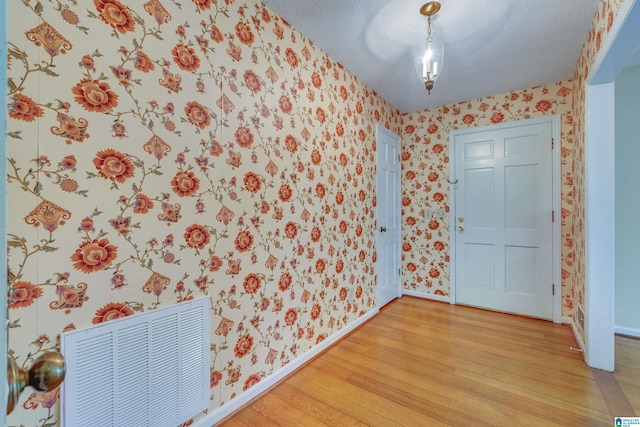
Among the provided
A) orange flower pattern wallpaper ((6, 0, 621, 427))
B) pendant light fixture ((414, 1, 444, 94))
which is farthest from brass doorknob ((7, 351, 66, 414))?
pendant light fixture ((414, 1, 444, 94))

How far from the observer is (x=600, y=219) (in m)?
1.81

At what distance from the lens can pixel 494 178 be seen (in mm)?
2902

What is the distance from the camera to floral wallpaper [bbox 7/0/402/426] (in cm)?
89

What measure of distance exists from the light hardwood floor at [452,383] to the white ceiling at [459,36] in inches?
90.6

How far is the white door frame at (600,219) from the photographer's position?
179cm

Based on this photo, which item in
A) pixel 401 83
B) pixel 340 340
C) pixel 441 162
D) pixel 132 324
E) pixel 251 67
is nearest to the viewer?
pixel 132 324

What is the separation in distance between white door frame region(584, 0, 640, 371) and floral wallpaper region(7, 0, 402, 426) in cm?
182

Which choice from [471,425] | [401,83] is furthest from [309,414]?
[401,83]

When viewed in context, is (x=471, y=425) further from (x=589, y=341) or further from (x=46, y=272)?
(x=46, y=272)

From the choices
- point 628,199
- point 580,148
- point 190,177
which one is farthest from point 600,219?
point 190,177

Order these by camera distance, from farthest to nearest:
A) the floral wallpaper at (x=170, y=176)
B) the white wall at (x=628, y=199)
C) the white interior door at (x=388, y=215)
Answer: the white interior door at (x=388, y=215) < the white wall at (x=628, y=199) < the floral wallpaper at (x=170, y=176)

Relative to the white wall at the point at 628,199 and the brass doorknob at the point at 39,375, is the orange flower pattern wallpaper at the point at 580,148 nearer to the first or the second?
the white wall at the point at 628,199

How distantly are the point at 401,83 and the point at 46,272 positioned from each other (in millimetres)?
2844

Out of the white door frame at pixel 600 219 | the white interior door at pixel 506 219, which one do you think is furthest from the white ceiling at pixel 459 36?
the white interior door at pixel 506 219
